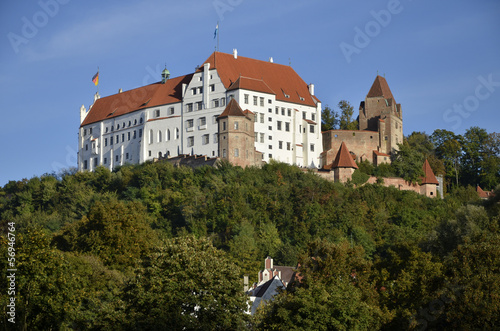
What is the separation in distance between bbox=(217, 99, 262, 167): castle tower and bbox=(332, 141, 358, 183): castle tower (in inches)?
330

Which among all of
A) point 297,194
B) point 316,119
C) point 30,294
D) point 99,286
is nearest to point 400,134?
point 316,119

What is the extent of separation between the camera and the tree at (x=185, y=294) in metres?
43.9

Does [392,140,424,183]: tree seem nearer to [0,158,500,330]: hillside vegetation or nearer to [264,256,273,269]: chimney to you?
[0,158,500,330]: hillside vegetation

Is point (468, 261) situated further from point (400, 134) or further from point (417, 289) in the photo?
point (400, 134)

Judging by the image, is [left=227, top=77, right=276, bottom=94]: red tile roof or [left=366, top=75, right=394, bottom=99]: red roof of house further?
[left=366, top=75, right=394, bottom=99]: red roof of house

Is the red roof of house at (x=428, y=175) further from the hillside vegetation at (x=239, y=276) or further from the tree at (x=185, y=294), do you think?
the tree at (x=185, y=294)

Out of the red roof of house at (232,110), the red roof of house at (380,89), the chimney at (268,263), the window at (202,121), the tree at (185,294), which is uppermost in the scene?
the red roof of house at (380,89)

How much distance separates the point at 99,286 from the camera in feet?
181

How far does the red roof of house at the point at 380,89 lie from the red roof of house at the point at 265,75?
7.23m

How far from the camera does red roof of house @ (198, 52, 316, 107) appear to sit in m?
96.9

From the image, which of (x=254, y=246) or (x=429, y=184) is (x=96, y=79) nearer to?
(x=429, y=184)

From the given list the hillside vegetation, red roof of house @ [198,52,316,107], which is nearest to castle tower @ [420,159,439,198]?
red roof of house @ [198,52,316,107]

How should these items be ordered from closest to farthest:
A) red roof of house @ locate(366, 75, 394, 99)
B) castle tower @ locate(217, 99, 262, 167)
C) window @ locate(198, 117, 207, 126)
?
castle tower @ locate(217, 99, 262, 167), window @ locate(198, 117, 207, 126), red roof of house @ locate(366, 75, 394, 99)

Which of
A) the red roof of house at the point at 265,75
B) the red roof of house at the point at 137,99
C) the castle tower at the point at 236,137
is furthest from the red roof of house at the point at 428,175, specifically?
the red roof of house at the point at 137,99
